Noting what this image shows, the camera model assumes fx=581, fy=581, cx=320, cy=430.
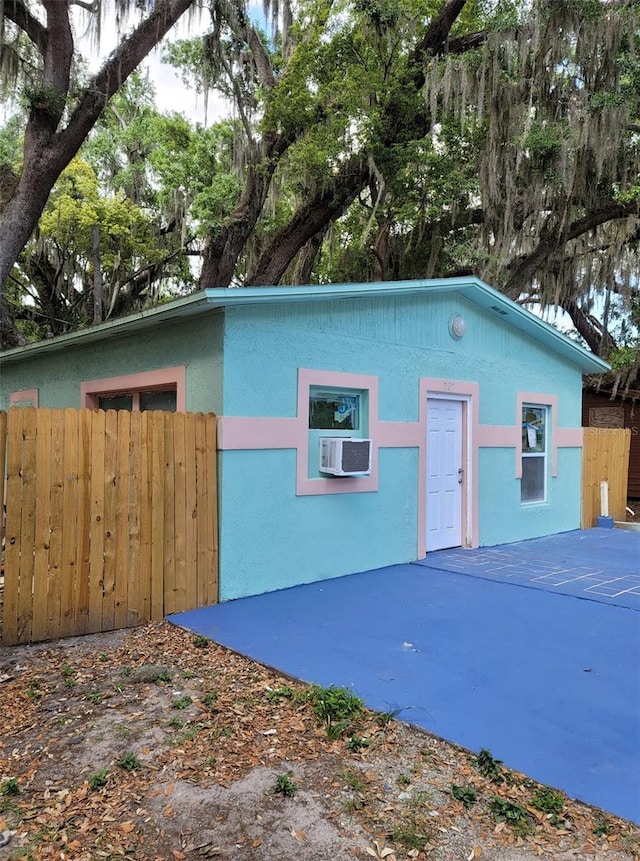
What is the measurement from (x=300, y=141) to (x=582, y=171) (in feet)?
17.4

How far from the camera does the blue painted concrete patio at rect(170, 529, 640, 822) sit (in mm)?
2869

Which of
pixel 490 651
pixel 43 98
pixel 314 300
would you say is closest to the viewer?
pixel 490 651

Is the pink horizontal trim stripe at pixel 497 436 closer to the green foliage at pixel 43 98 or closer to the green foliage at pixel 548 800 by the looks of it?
the green foliage at pixel 548 800

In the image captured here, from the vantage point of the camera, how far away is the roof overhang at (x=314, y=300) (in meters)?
5.12

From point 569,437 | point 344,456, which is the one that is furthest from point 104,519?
point 569,437

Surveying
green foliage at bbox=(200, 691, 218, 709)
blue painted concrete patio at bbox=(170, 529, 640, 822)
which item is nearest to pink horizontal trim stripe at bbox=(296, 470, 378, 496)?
blue painted concrete patio at bbox=(170, 529, 640, 822)

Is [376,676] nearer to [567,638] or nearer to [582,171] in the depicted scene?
[567,638]

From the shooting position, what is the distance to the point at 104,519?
4.61m

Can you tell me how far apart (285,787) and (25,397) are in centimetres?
784

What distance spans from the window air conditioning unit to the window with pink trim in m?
1.52

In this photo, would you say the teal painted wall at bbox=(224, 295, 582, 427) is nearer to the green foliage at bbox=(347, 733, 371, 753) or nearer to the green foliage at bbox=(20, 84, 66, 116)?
the green foliage at bbox=(347, 733, 371, 753)

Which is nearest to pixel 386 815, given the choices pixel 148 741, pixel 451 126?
pixel 148 741

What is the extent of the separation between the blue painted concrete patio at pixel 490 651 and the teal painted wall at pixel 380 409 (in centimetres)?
33

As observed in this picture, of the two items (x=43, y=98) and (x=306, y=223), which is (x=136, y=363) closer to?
(x=43, y=98)
